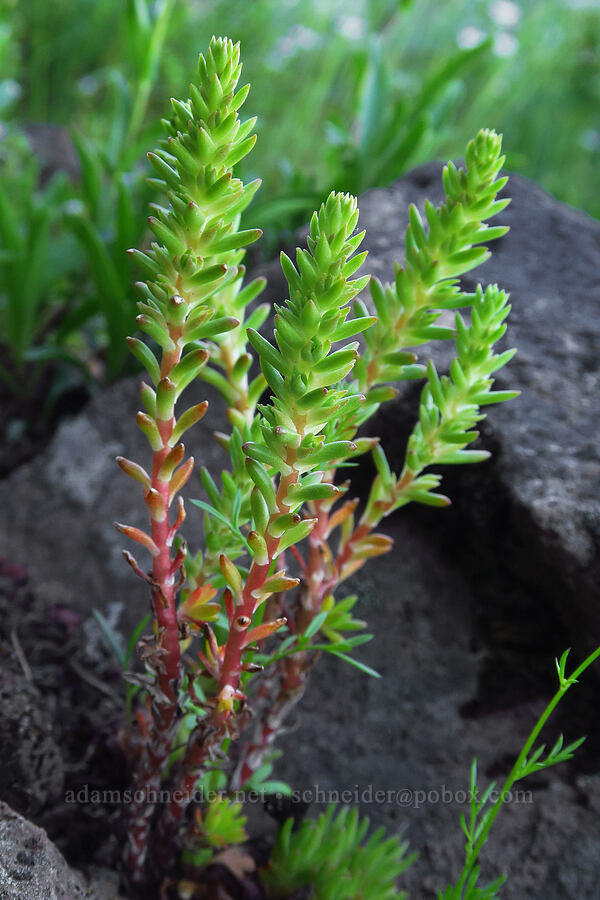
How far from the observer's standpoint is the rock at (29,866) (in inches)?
34.4

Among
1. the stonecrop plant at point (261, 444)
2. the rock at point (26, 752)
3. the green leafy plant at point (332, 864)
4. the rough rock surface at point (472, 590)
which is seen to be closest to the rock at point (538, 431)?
the rough rock surface at point (472, 590)

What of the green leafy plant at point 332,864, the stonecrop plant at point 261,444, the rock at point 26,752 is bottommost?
the green leafy plant at point 332,864

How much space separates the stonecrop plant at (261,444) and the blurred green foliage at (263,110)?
44.7 inches

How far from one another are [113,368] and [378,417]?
0.93 meters

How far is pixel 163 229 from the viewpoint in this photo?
810 mm

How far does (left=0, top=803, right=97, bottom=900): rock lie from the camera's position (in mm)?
874

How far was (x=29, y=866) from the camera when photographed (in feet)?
2.96

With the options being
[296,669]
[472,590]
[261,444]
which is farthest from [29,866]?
[472,590]

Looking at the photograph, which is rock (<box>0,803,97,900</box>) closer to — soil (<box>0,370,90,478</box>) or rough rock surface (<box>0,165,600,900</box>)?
rough rock surface (<box>0,165,600,900</box>)

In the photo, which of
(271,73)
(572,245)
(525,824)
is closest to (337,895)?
(525,824)

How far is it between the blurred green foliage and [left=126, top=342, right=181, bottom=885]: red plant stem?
1.19 meters

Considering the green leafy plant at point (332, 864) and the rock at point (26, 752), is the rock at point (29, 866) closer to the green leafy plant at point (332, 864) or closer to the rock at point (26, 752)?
the rock at point (26, 752)

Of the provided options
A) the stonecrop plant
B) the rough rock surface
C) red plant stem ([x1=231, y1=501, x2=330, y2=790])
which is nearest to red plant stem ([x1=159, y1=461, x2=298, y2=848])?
the stonecrop plant

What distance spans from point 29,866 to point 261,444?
1.92 feet
